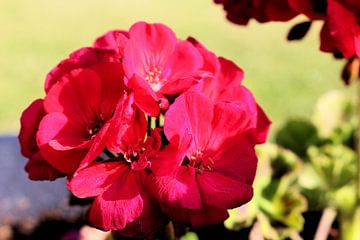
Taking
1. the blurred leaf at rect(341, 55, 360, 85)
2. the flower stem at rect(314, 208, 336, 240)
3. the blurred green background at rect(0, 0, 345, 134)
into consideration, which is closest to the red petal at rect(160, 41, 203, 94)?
the blurred leaf at rect(341, 55, 360, 85)

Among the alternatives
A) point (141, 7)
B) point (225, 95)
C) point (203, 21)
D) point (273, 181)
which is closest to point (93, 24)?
point (141, 7)

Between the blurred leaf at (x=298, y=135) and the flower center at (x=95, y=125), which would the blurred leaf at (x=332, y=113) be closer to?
the blurred leaf at (x=298, y=135)

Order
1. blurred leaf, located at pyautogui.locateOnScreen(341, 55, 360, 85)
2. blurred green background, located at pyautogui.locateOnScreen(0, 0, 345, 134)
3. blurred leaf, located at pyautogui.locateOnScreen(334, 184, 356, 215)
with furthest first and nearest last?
blurred green background, located at pyautogui.locateOnScreen(0, 0, 345, 134), blurred leaf, located at pyautogui.locateOnScreen(334, 184, 356, 215), blurred leaf, located at pyautogui.locateOnScreen(341, 55, 360, 85)

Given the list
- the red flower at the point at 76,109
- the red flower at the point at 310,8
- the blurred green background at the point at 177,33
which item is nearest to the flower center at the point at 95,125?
the red flower at the point at 76,109

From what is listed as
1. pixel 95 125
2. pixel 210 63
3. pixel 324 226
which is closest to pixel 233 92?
pixel 210 63

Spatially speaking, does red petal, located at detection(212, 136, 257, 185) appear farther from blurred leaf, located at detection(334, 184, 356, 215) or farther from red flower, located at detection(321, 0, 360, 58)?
blurred leaf, located at detection(334, 184, 356, 215)
